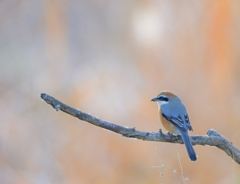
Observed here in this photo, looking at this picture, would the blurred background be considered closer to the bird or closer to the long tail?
the bird

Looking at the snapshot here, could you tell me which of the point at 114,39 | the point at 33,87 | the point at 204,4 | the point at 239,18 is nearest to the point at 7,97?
the point at 33,87

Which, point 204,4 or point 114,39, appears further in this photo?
point 114,39

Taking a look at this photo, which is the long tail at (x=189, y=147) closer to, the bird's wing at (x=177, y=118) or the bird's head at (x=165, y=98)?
the bird's wing at (x=177, y=118)

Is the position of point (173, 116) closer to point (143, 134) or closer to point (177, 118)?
point (177, 118)

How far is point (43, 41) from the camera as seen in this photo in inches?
164

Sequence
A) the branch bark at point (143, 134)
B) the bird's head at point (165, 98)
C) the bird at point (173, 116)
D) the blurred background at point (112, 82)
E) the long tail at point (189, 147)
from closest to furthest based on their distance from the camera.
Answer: the branch bark at point (143, 134) < the long tail at point (189, 147) < the bird at point (173, 116) < the bird's head at point (165, 98) < the blurred background at point (112, 82)

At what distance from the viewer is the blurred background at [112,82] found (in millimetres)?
3926

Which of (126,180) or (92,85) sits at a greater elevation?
(92,85)

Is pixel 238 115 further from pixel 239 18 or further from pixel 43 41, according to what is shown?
pixel 43 41

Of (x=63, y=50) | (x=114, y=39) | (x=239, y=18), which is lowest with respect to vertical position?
(x=63, y=50)

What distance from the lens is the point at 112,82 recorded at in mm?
4125

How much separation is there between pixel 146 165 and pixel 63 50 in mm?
1812

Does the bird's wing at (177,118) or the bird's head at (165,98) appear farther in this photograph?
the bird's head at (165,98)

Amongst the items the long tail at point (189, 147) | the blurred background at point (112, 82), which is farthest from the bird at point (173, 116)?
the blurred background at point (112, 82)
